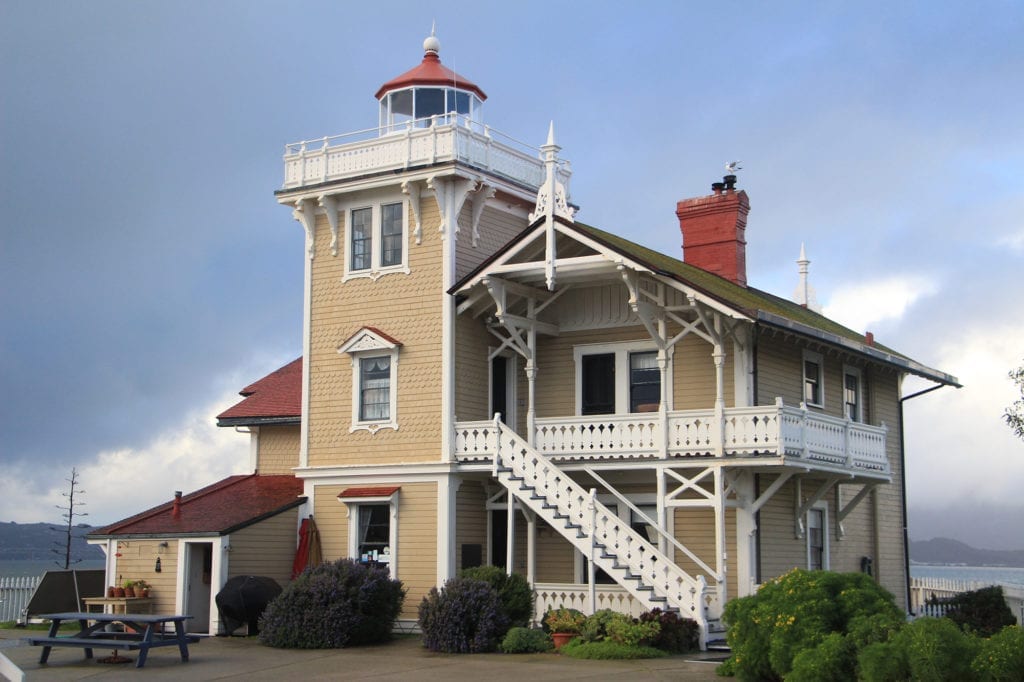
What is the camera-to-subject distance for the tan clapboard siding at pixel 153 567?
88.5 feet

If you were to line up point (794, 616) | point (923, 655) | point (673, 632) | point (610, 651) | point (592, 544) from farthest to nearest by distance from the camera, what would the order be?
point (592, 544) → point (673, 632) → point (610, 651) → point (794, 616) → point (923, 655)

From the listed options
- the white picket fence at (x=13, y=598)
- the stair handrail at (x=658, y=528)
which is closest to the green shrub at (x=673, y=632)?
the stair handrail at (x=658, y=528)

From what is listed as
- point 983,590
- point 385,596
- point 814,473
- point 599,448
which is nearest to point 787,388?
point 814,473

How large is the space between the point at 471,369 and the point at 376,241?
3495 millimetres

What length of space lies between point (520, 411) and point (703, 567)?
6.03 meters

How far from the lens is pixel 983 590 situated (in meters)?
28.3

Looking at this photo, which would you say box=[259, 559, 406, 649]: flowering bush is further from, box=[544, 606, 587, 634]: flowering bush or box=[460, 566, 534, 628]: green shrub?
box=[544, 606, 587, 634]: flowering bush

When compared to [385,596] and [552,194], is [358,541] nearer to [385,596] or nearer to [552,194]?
[385,596]

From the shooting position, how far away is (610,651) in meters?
21.4

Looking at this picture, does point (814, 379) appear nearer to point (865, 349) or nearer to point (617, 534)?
point (865, 349)

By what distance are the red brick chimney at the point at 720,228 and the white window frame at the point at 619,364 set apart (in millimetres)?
4514

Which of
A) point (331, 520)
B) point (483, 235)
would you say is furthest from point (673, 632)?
point (483, 235)

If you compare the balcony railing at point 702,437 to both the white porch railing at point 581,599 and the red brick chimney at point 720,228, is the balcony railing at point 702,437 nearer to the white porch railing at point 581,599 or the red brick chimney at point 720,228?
the white porch railing at point 581,599

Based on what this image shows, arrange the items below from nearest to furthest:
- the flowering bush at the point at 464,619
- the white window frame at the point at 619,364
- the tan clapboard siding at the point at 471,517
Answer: the flowering bush at the point at 464,619 < the tan clapboard siding at the point at 471,517 < the white window frame at the point at 619,364
